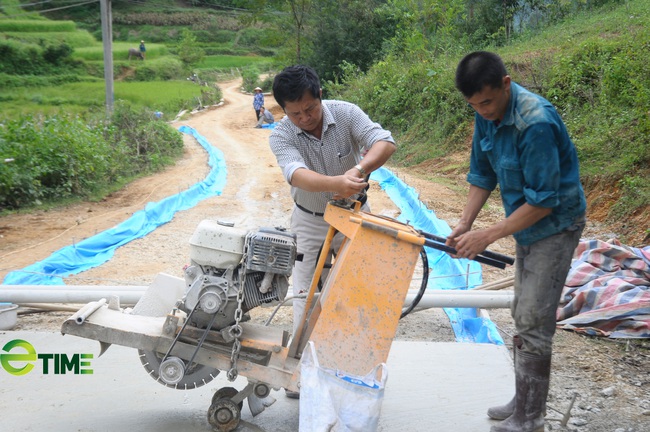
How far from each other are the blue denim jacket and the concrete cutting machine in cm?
43

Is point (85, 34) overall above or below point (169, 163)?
below

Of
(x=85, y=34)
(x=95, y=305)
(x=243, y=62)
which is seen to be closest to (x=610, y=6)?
(x=95, y=305)

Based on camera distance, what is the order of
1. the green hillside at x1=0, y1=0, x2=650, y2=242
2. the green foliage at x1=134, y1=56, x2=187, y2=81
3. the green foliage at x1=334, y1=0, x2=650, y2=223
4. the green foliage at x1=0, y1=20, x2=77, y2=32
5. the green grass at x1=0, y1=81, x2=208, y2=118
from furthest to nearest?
the green foliage at x1=0, y1=20, x2=77, y2=32, the green foliage at x1=134, y1=56, x2=187, y2=81, the green grass at x1=0, y1=81, x2=208, y2=118, the green hillside at x1=0, y1=0, x2=650, y2=242, the green foliage at x1=334, y1=0, x2=650, y2=223

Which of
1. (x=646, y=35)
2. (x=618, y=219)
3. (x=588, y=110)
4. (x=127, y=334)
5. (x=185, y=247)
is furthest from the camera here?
(x=588, y=110)

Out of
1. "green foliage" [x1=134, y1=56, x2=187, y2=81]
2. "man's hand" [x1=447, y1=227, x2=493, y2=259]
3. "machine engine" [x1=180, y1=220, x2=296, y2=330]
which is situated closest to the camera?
"man's hand" [x1=447, y1=227, x2=493, y2=259]

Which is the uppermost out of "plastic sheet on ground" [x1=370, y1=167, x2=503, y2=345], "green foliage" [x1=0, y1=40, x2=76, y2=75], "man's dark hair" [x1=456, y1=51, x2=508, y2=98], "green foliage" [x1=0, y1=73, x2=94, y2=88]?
"man's dark hair" [x1=456, y1=51, x2=508, y2=98]

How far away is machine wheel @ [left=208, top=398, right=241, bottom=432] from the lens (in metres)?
3.01

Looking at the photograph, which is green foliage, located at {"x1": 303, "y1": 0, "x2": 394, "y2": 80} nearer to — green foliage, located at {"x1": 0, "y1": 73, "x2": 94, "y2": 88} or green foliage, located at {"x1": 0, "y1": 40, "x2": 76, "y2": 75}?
green foliage, located at {"x1": 0, "y1": 73, "x2": 94, "y2": 88}

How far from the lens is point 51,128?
10148 millimetres

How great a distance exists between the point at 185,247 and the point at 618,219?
485 cm

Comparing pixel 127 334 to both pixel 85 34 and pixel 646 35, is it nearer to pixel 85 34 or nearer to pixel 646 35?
pixel 646 35

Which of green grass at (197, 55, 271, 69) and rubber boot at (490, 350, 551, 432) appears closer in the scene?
rubber boot at (490, 350, 551, 432)

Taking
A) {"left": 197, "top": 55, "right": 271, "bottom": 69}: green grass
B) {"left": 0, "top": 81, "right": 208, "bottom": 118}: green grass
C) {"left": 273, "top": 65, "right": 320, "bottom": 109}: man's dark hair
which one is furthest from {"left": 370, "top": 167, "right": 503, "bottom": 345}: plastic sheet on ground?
{"left": 197, "top": 55, "right": 271, "bottom": 69}: green grass

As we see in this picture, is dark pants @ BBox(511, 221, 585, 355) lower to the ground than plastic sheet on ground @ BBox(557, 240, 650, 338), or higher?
higher
